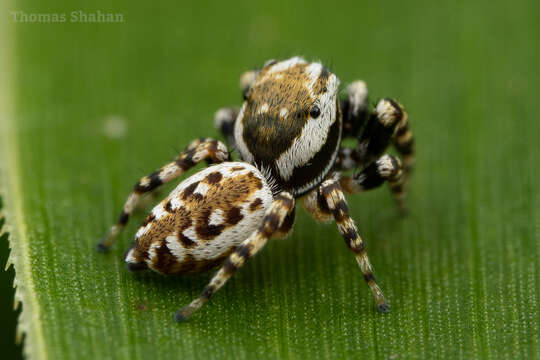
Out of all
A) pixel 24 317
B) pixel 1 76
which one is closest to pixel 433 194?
pixel 24 317

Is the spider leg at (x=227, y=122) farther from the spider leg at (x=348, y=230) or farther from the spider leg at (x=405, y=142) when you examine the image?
the spider leg at (x=405, y=142)

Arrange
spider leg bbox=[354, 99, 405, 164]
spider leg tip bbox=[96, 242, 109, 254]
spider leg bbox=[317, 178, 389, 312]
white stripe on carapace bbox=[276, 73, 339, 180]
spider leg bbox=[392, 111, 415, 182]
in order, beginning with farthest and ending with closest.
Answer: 1. spider leg bbox=[392, 111, 415, 182]
2. spider leg bbox=[354, 99, 405, 164]
3. spider leg tip bbox=[96, 242, 109, 254]
4. white stripe on carapace bbox=[276, 73, 339, 180]
5. spider leg bbox=[317, 178, 389, 312]

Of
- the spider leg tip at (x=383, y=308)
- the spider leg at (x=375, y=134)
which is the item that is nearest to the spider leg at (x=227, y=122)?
the spider leg at (x=375, y=134)

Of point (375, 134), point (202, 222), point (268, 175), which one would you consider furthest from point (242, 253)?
point (375, 134)

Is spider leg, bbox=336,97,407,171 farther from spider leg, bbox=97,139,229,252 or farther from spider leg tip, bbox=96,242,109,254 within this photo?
spider leg tip, bbox=96,242,109,254

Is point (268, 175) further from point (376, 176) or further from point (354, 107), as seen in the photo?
point (354, 107)

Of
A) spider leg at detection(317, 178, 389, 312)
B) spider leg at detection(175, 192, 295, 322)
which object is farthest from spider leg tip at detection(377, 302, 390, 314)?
spider leg at detection(175, 192, 295, 322)
